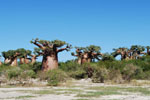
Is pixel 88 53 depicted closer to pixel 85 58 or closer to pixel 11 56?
pixel 85 58

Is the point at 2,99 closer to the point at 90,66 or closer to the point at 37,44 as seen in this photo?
the point at 90,66

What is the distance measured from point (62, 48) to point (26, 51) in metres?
20.2

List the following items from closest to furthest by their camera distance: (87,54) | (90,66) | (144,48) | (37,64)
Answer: (90,66), (37,64), (87,54), (144,48)

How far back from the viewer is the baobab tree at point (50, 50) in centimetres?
3431

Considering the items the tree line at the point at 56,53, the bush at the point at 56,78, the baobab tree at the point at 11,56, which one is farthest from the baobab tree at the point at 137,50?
the bush at the point at 56,78

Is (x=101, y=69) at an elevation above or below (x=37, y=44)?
below

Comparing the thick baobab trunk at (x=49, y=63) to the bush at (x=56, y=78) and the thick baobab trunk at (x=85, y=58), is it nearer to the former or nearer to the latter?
the thick baobab trunk at (x=85, y=58)

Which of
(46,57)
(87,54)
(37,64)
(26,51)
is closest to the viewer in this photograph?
(46,57)

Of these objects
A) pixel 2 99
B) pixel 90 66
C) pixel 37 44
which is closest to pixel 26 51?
pixel 37 44

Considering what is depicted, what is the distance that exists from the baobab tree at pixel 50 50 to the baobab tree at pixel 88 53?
27.2 ft

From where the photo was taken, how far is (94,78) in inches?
1077

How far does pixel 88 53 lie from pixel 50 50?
1062cm

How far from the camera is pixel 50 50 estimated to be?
3444 centimetres

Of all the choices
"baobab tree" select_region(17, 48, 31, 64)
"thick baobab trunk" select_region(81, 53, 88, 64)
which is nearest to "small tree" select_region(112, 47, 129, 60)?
"thick baobab trunk" select_region(81, 53, 88, 64)
